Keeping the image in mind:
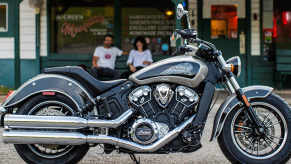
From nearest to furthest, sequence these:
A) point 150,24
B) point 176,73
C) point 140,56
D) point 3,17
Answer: point 176,73
point 140,56
point 150,24
point 3,17

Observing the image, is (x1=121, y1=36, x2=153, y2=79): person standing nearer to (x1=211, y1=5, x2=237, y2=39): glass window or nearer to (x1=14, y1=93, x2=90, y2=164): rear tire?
(x1=211, y1=5, x2=237, y2=39): glass window

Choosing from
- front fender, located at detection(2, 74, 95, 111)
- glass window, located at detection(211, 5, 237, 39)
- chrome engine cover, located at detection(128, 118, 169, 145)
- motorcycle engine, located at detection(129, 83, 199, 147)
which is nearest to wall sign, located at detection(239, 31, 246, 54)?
glass window, located at detection(211, 5, 237, 39)

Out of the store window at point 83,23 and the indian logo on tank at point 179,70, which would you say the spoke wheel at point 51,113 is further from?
the store window at point 83,23

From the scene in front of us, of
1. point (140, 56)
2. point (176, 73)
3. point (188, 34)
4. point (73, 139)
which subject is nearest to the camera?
point (73, 139)

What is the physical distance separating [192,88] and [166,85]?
0.26m

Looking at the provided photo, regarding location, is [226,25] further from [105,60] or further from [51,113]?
[51,113]

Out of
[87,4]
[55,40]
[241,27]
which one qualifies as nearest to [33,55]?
[55,40]

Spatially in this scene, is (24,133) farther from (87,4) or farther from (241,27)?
(241,27)

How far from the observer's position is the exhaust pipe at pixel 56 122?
3057 millimetres

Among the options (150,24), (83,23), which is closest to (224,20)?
(150,24)

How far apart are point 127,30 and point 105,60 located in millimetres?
1380

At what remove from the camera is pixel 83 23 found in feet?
30.6

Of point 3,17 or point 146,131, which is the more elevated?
point 3,17

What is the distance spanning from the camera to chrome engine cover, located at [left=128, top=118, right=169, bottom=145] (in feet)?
10.2
